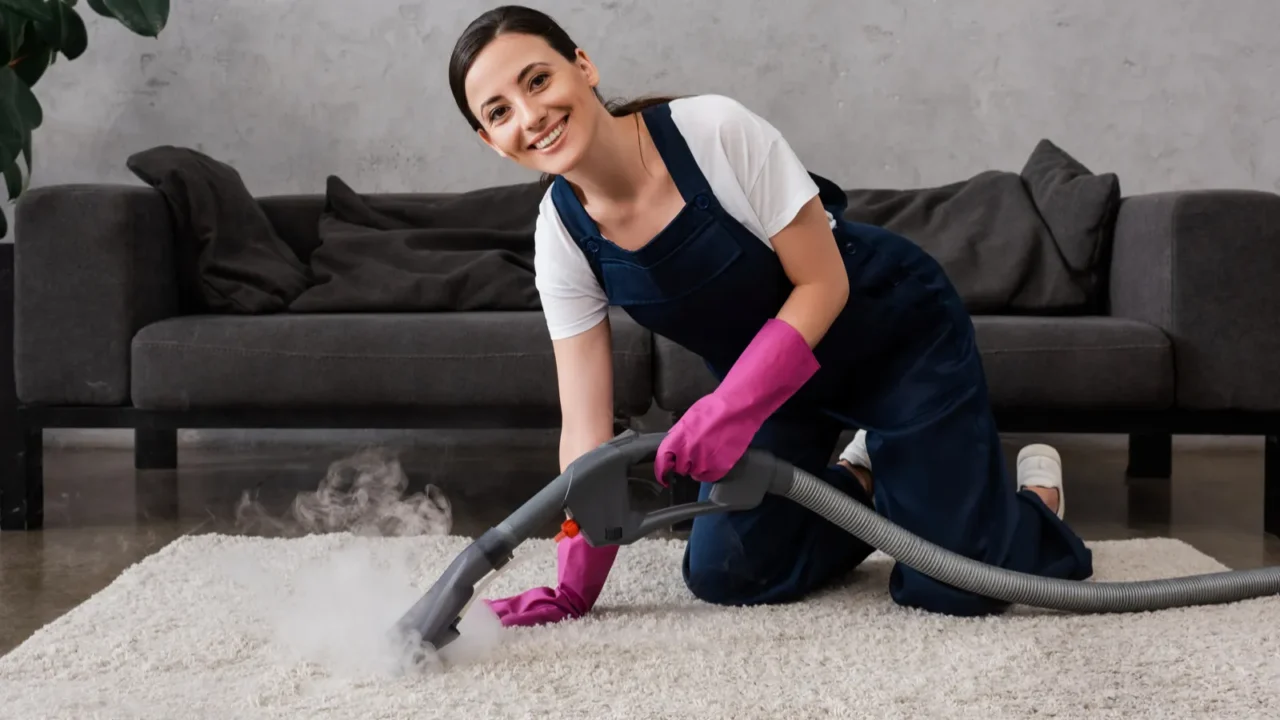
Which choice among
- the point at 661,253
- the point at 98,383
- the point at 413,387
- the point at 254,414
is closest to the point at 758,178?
the point at 661,253

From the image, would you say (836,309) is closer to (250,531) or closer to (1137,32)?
(250,531)

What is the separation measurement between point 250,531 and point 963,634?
54.9 inches

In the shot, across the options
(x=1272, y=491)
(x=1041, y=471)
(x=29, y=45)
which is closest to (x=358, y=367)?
(x=29, y=45)

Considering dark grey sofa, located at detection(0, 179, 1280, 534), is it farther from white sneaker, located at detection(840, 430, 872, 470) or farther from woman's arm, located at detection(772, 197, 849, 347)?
woman's arm, located at detection(772, 197, 849, 347)

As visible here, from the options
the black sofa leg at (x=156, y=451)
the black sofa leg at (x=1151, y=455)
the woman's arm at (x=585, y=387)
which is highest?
the woman's arm at (x=585, y=387)

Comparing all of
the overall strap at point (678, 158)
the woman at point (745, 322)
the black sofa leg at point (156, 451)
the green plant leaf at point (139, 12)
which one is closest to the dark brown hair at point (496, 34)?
the woman at point (745, 322)

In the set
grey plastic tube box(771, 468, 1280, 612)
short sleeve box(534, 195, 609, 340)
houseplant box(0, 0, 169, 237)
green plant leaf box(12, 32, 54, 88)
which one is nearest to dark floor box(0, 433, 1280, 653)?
grey plastic tube box(771, 468, 1280, 612)

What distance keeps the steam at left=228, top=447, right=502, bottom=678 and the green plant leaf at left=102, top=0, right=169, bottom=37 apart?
1.05 m

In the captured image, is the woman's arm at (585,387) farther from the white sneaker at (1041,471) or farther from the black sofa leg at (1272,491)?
the black sofa leg at (1272,491)

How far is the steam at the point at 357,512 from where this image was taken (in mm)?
2336

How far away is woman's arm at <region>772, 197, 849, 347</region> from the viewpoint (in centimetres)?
147

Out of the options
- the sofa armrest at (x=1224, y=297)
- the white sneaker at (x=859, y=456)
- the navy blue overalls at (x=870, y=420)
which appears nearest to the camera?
the navy blue overalls at (x=870, y=420)

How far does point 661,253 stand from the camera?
4.85 feet

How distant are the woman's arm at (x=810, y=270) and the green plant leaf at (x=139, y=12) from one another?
1745mm
